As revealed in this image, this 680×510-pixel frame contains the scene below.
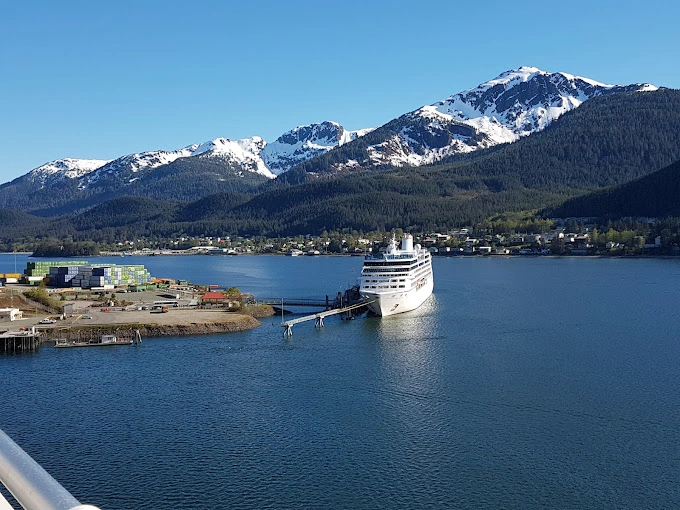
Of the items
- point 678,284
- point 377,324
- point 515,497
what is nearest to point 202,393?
point 515,497

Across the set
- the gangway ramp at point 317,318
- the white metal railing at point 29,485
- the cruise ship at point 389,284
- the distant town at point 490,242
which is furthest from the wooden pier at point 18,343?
the distant town at point 490,242

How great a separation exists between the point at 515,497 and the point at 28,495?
13.1 meters

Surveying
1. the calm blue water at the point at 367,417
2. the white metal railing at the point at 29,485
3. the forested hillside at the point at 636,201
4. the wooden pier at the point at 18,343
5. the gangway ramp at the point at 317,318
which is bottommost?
the calm blue water at the point at 367,417

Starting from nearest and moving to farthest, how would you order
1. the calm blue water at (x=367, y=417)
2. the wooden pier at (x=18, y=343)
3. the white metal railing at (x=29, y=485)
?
the white metal railing at (x=29, y=485) < the calm blue water at (x=367, y=417) < the wooden pier at (x=18, y=343)

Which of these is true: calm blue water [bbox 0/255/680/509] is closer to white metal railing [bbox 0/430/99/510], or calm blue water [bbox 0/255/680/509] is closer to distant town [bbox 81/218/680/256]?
white metal railing [bbox 0/430/99/510]

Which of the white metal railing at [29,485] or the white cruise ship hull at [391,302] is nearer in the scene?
the white metal railing at [29,485]

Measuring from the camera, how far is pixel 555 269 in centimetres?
8862

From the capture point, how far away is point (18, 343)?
36.4 meters

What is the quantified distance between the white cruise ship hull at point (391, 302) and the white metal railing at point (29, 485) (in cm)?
3795

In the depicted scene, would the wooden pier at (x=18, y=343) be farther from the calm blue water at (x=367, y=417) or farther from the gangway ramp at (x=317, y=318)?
the gangway ramp at (x=317, y=318)

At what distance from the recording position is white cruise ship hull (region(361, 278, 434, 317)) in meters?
45.5

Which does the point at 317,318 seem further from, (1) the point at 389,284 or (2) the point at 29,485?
(2) the point at 29,485

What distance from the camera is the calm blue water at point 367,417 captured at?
18.2 meters

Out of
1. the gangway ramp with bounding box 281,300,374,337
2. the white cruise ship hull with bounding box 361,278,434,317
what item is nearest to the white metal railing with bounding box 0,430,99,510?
the gangway ramp with bounding box 281,300,374,337
